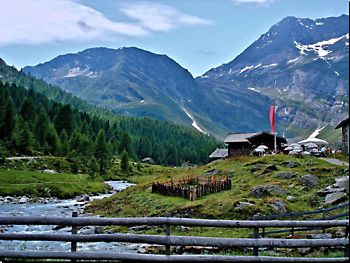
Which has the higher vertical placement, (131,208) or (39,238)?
(39,238)

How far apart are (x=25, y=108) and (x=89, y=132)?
129 feet

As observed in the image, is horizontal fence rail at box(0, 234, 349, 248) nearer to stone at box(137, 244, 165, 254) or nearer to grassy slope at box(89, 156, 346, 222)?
stone at box(137, 244, 165, 254)

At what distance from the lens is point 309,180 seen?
48.0m

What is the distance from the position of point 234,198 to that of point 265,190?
10.1ft

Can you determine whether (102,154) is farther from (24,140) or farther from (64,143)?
(24,140)

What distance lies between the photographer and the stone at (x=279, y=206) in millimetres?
39562

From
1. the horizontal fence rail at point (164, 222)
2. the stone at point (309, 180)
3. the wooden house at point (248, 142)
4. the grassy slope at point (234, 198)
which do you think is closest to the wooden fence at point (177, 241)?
the horizontal fence rail at point (164, 222)

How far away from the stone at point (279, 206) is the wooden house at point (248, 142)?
213 feet

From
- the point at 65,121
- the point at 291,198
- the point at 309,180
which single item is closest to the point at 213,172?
the point at 309,180

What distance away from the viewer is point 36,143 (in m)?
133

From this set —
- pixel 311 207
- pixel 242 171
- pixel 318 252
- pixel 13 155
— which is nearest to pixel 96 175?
pixel 13 155

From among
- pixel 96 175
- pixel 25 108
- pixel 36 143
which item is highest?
pixel 25 108

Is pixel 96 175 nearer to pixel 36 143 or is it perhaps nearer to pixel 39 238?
pixel 36 143

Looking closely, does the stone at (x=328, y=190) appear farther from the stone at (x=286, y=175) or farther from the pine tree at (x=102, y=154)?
the pine tree at (x=102, y=154)
